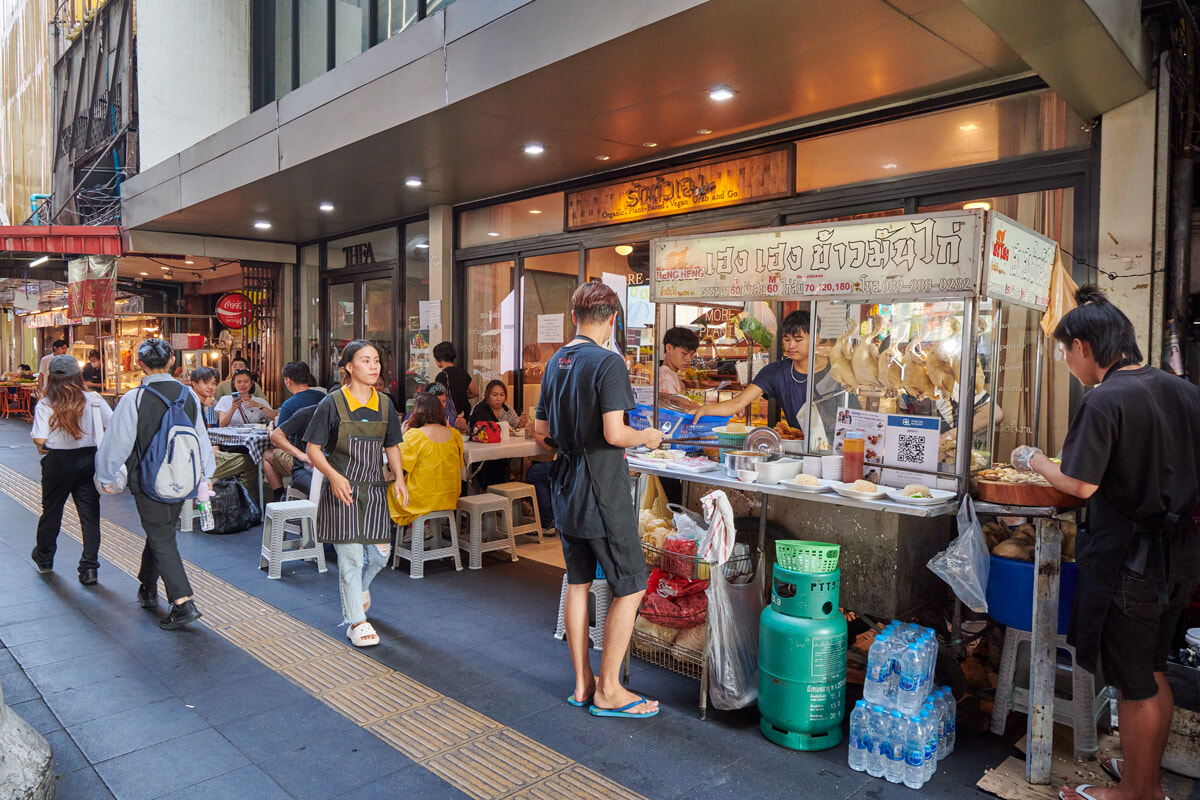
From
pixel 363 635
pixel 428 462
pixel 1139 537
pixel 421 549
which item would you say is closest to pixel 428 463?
pixel 428 462

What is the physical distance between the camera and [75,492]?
19.2 ft

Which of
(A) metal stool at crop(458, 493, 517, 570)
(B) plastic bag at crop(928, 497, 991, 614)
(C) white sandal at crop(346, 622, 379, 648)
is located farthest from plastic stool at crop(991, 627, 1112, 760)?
(A) metal stool at crop(458, 493, 517, 570)

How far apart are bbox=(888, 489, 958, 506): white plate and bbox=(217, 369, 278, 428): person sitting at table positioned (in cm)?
716

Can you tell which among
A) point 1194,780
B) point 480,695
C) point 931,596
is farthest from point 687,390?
point 1194,780

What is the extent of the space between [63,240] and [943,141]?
11.9 metres

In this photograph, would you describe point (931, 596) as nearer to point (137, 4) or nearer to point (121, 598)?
point (121, 598)

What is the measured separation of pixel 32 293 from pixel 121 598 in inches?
780

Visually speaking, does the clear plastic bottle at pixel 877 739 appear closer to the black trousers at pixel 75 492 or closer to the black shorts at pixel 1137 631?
the black shorts at pixel 1137 631

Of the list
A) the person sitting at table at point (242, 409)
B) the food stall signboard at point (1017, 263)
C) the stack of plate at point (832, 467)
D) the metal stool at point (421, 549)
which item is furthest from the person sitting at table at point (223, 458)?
the food stall signboard at point (1017, 263)

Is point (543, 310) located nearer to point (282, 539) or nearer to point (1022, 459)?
point (282, 539)

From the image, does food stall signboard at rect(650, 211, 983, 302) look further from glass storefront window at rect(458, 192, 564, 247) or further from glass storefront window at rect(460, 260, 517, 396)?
glass storefront window at rect(460, 260, 517, 396)

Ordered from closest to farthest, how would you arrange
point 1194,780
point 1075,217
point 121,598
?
1. point 1194,780
2. point 1075,217
3. point 121,598

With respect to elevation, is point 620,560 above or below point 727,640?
above

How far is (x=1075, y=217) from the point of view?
15.8 ft
